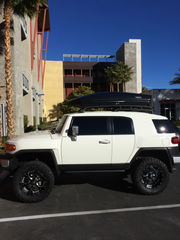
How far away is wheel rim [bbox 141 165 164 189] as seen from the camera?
15.5 feet

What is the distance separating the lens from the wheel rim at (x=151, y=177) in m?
4.71

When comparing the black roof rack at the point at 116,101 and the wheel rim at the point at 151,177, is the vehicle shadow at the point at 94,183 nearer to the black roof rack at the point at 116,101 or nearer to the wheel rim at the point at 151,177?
the wheel rim at the point at 151,177

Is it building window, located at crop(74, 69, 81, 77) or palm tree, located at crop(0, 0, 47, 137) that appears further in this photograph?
building window, located at crop(74, 69, 81, 77)

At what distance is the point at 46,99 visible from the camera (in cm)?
5197

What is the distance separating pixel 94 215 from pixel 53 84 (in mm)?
50957

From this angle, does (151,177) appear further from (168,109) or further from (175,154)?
(168,109)

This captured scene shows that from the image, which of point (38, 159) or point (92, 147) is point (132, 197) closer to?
point (92, 147)

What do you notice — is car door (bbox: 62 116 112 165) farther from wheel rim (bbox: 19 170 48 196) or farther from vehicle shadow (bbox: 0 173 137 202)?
wheel rim (bbox: 19 170 48 196)

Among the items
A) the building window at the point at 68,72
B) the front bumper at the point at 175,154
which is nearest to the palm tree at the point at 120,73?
the building window at the point at 68,72

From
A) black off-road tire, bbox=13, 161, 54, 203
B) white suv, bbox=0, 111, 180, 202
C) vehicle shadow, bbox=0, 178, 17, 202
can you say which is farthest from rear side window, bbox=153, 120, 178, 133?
vehicle shadow, bbox=0, 178, 17, 202

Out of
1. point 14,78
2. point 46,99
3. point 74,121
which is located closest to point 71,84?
point 46,99

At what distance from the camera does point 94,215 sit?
12.1 feet

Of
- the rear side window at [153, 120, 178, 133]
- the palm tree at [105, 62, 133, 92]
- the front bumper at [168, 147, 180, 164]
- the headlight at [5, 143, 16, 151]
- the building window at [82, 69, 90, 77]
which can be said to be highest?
the building window at [82, 69, 90, 77]

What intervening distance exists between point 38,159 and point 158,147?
285 cm
